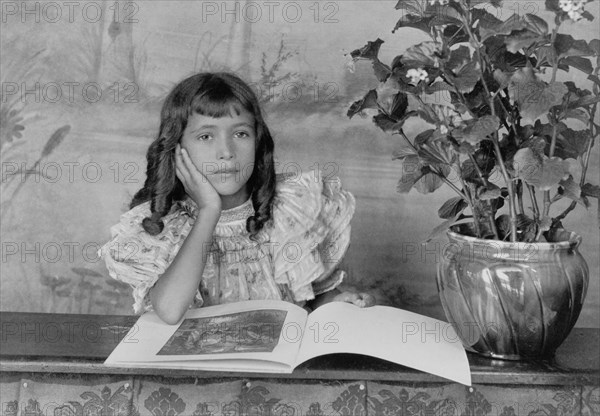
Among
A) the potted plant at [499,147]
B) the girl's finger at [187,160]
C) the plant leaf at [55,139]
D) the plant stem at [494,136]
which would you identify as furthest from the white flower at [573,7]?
the plant leaf at [55,139]

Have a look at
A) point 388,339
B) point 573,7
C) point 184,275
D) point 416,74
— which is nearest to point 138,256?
point 184,275

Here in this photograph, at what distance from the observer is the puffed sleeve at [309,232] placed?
158 centimetres

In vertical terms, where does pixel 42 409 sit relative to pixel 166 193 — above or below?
below

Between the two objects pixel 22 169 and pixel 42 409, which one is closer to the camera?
pixel 42 409

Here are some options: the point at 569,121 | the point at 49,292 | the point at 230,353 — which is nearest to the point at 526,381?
the point at 230,353

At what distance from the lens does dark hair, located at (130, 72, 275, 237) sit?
155cm

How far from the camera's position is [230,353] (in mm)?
1108

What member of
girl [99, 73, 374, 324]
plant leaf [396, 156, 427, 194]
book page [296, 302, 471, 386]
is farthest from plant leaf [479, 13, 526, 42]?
girl [99, 73, 374, 324]

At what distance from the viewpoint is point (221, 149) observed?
152cm

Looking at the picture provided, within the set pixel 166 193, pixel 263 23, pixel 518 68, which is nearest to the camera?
pixel 518 68

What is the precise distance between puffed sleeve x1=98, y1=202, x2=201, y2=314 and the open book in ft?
0.27

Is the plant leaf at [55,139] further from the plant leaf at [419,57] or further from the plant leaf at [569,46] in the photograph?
the plant leaf at [569,46]

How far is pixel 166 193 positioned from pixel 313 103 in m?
0.50

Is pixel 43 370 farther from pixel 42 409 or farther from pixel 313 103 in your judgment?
pixel 313 103
